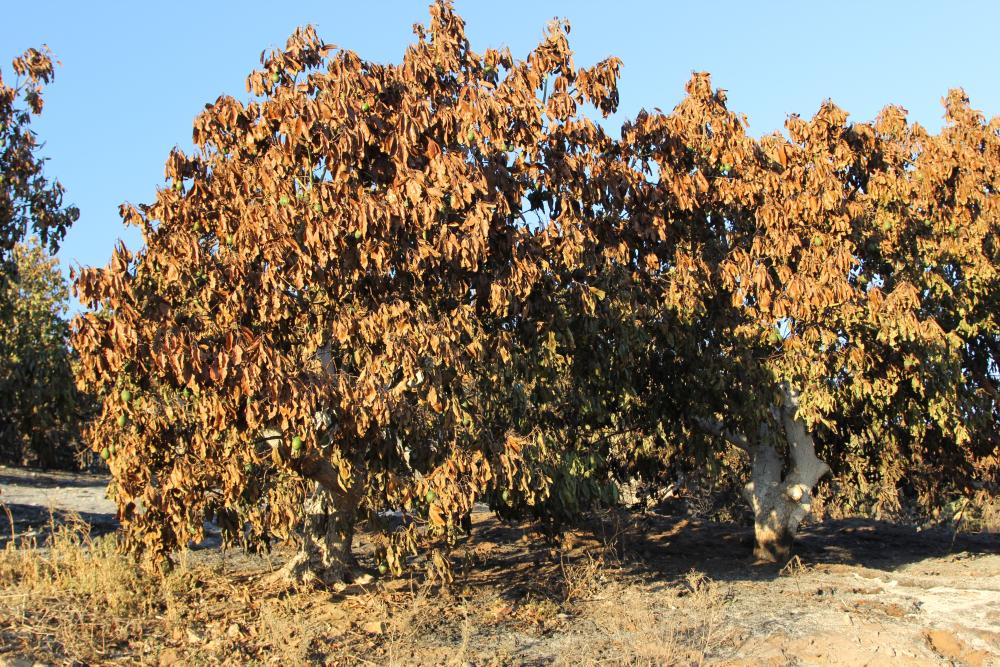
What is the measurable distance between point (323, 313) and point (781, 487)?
8.40 meters

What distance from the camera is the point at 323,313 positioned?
869 centimetres

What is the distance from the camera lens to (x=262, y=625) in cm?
866

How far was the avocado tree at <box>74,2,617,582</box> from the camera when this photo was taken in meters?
7.76

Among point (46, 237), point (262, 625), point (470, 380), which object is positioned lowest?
point (262, 625)

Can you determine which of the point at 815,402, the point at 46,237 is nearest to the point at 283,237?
the point at 46,237

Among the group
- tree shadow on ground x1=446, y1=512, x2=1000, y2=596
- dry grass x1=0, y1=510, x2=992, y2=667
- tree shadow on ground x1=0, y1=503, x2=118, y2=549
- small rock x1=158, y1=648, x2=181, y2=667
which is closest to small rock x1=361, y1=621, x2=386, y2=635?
dry grass x1=0, y1=510, x2=992, y2=667

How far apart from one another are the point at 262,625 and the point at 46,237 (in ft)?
19.9

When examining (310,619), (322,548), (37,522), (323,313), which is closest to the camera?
(323,313)

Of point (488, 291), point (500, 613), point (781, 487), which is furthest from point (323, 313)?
point (781, 487)

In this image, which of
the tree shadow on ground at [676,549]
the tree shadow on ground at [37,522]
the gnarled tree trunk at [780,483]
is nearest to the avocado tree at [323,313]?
the tree shadow on ground at [676,549]

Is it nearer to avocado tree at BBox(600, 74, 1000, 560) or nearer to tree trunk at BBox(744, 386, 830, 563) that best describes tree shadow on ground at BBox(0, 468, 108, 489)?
tree trunk at BBox(744, 386, 830, 563)

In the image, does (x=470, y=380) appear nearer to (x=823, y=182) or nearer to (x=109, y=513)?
(x=823, y=182)

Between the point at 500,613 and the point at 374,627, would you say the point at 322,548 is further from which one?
the point at 500,613

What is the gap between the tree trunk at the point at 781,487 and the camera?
1377 centimetres
